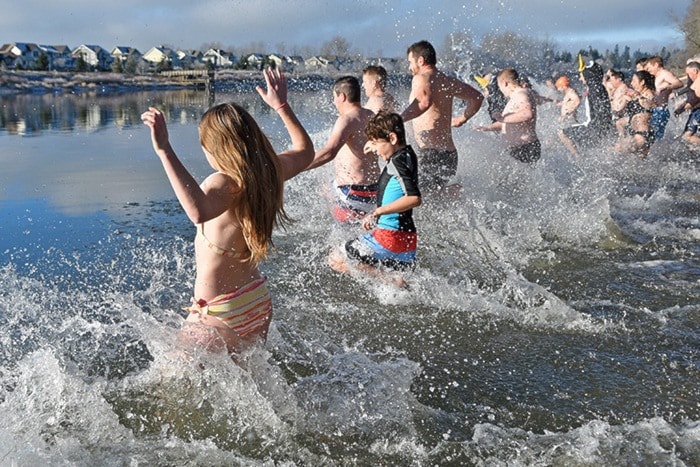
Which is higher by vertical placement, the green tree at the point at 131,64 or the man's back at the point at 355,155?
the green tree at the point at 131,64

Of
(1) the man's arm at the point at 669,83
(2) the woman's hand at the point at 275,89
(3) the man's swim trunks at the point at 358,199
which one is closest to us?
(2) the woman's hand at the point at 275,89

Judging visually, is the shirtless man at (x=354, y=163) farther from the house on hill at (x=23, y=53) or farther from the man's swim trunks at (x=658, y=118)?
the house on hill at (x=23, y=53)

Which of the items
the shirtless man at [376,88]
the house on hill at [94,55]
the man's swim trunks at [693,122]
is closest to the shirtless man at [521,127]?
the shirtless man at [376,88]

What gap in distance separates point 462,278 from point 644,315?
1553 mm

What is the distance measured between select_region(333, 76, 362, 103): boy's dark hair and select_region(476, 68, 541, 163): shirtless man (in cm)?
352

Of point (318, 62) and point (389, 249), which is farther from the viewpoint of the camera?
point (318, 62)

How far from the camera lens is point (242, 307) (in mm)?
3373

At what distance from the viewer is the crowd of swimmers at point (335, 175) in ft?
10.3

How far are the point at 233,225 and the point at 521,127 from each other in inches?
273

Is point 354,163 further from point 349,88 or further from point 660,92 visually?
point 660,92

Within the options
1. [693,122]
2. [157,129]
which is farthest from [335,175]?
[693,122]

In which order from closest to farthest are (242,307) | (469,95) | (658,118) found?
(242,307)
(469,95)
(658,118)

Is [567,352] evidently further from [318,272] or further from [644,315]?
[318,272]

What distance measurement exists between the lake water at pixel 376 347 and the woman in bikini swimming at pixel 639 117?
3.45 meters
